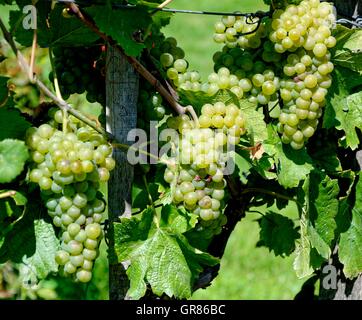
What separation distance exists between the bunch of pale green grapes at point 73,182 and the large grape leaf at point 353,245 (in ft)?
2.44

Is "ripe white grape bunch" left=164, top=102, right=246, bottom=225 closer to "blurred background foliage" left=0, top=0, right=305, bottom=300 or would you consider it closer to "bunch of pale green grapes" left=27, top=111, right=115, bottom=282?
"bunch of pale green grapes" left=27, top=111, right=115, bottom=282

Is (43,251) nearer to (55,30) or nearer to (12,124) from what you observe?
(12,124)

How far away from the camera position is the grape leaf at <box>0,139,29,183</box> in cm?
138

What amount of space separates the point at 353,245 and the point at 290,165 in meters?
0.35

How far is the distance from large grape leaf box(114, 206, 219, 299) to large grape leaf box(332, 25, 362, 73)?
0.57 m

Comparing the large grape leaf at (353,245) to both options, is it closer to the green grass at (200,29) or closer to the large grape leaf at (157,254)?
the large grape leaf at (157,254)

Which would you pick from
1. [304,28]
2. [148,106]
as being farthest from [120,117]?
[304,28]

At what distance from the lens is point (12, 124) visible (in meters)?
1.46

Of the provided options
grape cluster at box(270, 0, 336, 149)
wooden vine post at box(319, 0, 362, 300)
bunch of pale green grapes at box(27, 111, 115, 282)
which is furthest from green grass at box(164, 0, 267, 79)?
bunch of pale green grapes at box(27, 111, 115, 282)

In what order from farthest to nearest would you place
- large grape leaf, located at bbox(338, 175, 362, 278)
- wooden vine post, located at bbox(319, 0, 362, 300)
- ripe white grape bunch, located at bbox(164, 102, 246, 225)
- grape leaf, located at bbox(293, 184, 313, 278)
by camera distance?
wooden vine post, located at bbox(319, 0, 362, 300) → large grape leaf, located at bbox(338, 175, 362, 278) → grape leaf, located at bbox(293, 184, 313, 278) → ripe white grape bunch, located at bbox(164, 102, 246, 225)

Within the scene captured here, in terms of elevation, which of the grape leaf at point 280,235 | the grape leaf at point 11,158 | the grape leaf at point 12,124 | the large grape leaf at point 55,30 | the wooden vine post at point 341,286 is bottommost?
the wooden vine post at point 341,286

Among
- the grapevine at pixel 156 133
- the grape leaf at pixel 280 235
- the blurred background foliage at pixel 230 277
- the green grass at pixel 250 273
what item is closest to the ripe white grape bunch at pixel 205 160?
the grapevine at pixel 156 133

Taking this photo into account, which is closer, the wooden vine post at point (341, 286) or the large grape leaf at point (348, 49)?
the large grape leaf at point (348, 49)

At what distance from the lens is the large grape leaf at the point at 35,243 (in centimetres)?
155
